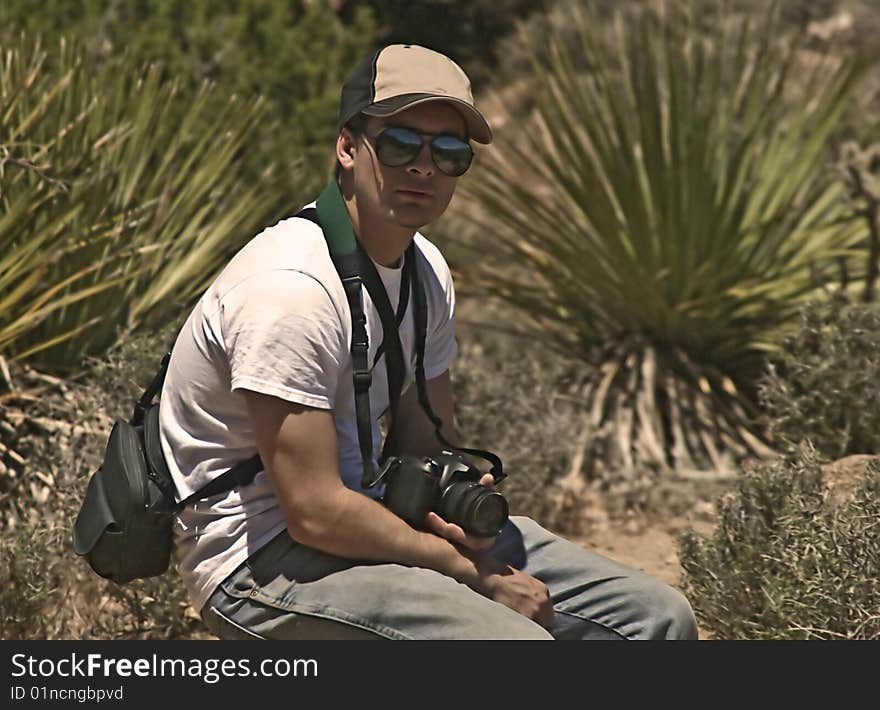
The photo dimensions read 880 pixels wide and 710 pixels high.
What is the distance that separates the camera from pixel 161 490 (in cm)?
264

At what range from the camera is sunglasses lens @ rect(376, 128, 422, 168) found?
267cm

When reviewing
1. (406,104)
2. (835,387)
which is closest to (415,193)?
(406,104)

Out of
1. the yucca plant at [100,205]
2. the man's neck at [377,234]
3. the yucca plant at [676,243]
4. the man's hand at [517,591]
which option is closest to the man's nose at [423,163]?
the man's neck at [377,234]

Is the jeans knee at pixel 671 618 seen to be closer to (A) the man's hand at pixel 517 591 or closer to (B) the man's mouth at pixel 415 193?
(A) the man's hand at pixel 517 591

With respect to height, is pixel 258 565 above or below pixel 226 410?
below

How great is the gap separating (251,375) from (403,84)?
617 mm

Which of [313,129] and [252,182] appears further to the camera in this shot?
[313,129]

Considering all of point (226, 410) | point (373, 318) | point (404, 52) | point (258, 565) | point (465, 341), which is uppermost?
point (404, 52)

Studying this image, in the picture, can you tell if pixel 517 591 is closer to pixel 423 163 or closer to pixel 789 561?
pixel 423 163

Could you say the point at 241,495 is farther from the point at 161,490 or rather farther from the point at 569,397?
the point at 569,397

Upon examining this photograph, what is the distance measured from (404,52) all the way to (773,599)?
5.45 ft

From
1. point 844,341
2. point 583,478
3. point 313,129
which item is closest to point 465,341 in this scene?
point 313,129

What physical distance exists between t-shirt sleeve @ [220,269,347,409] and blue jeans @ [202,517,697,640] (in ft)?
0.99

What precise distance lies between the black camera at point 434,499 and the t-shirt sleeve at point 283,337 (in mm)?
219
